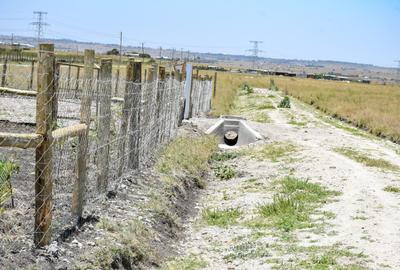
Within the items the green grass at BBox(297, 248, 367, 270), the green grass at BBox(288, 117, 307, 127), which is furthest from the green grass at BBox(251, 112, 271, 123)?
the green grass at BBox(297, 248, 367, 270)

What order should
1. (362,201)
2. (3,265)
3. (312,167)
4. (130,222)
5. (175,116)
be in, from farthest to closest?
(175,116), (312,167), (362,201), (130,222), (3,265)

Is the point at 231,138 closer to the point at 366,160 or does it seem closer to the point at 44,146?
the point at 366,160

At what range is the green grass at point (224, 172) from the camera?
14.0 metres

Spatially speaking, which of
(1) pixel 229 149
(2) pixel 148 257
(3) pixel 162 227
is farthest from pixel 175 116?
(2) pixel 148 257

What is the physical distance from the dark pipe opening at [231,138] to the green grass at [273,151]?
9.41ft

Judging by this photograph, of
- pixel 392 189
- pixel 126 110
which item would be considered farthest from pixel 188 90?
pixel 126 110

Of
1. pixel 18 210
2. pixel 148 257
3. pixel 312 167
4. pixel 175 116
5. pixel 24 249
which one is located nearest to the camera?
pixel 24 249

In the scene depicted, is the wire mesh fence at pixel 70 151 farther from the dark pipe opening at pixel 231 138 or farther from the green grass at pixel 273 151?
the dark pipe opening at pixel 231 138

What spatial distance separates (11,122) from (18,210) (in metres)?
8.21

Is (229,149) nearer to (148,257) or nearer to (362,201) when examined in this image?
(362,201)

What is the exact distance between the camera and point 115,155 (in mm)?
9125

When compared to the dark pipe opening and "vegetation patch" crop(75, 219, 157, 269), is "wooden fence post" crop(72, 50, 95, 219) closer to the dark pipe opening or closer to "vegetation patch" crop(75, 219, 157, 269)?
"vegetation patch" crop(75, 219, 157, 269)

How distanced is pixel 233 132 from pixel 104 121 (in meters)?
13.8

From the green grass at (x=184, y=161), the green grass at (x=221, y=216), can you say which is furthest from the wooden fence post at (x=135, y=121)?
the green grass at (x=221, y=216)
